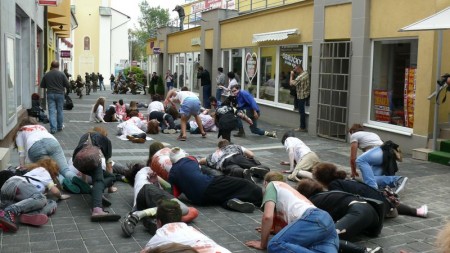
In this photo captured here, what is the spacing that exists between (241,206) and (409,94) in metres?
6.42

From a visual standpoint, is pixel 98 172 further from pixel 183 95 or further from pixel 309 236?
pixel 183 95

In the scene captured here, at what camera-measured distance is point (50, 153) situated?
7324mm

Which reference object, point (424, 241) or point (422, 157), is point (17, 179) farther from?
point (422, 157)

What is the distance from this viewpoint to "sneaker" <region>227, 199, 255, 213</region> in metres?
6.80

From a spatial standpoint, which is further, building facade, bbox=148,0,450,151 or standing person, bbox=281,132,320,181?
building facade, bbox=148,0,450,151

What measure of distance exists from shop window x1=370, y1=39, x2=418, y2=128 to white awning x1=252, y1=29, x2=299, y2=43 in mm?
4019

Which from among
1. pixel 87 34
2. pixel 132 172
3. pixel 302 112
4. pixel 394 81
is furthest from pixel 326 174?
pixel 87 34

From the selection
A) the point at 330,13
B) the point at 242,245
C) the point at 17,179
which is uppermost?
the point at 330,13

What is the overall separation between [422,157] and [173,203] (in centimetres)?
756

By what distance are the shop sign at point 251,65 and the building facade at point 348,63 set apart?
0.12ft

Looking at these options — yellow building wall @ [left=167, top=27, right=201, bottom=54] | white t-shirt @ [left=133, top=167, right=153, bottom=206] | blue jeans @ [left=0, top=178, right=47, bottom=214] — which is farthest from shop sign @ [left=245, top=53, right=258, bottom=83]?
blue jeans @ [left=0, top=178, right=47, bottom=214]

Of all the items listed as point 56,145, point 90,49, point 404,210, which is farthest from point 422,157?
point 90,49

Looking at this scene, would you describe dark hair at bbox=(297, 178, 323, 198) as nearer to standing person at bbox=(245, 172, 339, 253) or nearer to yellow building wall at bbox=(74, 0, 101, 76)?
standing person at bbox=(245, 172, 339, 253)

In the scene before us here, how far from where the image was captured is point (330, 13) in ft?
46.4
